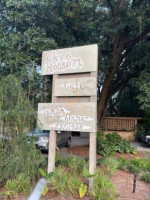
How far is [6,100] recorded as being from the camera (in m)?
5.57

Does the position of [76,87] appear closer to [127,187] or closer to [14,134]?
[14,134]

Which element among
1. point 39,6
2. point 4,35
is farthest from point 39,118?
point 39,6

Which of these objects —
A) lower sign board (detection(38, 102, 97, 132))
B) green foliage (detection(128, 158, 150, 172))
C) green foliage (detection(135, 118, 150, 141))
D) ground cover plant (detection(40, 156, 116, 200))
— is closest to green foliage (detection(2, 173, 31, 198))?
ground cover plant (detection(40, 156, 116, 200))

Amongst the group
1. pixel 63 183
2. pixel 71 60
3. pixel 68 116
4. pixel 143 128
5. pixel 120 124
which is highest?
pixel 71 60

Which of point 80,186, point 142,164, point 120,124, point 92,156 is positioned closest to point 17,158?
point 80,186

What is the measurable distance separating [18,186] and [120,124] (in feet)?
54.8

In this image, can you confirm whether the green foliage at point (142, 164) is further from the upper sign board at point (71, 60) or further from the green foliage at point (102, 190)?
the upper sign board at point (71, 60)

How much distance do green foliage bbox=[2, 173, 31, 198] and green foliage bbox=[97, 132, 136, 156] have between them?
19.0ft

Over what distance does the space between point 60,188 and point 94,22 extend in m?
7.26

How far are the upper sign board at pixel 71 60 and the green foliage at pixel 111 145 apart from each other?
5.38 m

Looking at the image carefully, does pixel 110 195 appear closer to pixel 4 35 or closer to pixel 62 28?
pixel 4 35

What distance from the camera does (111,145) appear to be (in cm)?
1121

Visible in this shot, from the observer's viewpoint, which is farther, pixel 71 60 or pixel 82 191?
pixel 71 60

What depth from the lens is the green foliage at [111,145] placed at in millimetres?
10719
